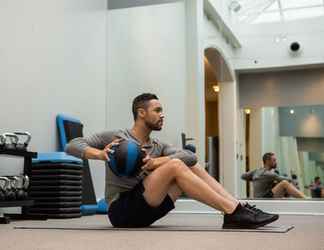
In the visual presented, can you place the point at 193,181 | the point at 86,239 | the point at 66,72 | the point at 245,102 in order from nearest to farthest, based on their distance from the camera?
the point at 86,239
the point at 193,181
the point at 66,72
the point at 245,102

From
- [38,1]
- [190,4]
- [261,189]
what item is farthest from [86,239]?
[190,4]

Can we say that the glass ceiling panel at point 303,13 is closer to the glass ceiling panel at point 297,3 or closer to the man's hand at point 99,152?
the glass ceiling panel at point 297,3

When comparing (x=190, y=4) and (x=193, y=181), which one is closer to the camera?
(x=193, y=181)

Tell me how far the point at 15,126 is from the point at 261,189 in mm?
3411

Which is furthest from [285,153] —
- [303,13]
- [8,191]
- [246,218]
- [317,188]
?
[246,218]

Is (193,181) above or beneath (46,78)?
beneath

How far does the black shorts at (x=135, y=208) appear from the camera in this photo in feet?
10.1

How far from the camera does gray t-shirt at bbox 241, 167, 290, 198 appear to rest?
6909 millimetres

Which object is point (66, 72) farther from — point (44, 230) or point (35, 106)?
point (44, 230)

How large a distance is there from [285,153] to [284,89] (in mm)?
1037

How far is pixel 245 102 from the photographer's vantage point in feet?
25.7

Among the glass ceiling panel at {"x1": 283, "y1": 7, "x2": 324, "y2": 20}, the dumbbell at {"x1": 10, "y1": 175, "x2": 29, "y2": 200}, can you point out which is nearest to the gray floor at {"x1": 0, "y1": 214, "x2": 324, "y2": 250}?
the dumbbell at {"x1": 10, "y1": 175, "x2": 29, "y2": 200}

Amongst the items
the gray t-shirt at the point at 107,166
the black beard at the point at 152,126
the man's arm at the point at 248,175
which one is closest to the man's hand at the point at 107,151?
the gray t-shirt at the point at 107,166

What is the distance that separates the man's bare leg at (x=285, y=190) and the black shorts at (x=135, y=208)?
3.74 meters
